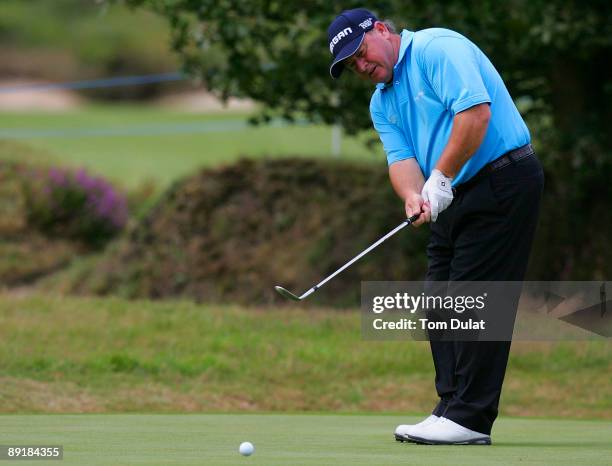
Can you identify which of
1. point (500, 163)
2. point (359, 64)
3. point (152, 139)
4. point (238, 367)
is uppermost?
point (359, 64)

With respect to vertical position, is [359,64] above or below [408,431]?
above

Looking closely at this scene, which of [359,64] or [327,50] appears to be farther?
[327,50]

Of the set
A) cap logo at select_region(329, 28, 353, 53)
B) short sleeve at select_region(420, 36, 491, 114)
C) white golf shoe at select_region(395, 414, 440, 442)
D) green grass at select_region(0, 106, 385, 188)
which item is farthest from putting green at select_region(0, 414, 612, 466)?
green grass at select_region(0, 106, 385, 188)

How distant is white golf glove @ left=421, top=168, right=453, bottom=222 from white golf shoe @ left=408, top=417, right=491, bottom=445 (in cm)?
94

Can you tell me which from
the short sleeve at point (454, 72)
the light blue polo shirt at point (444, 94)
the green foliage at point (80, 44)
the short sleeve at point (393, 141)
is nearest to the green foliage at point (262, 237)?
the short sleeve at point (393, 141)

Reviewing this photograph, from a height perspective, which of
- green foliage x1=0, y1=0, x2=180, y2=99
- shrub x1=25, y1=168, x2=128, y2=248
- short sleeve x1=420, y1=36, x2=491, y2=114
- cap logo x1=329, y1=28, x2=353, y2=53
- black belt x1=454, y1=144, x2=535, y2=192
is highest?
green foliage x1=0, y1=0, x2=180, y2=99

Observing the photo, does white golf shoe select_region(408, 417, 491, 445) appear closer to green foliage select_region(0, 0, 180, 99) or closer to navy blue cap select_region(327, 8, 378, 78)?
navy blue cap select_region(327, 8, 378, 78)

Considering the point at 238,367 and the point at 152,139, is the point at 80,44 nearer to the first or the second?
the point at 152,139

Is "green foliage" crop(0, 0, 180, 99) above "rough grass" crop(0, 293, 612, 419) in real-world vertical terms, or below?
above

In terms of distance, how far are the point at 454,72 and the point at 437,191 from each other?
53cm

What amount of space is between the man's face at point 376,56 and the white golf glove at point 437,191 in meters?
0.56

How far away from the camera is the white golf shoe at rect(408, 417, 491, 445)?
609 cm

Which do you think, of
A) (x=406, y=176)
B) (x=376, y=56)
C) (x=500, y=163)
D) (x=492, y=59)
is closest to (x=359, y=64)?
(x=376, y=56)

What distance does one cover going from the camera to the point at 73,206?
19938 mm
